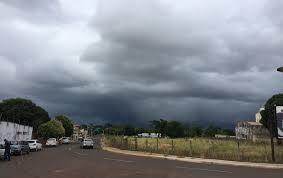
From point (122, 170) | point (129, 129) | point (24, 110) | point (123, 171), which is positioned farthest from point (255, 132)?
point (123, 171)

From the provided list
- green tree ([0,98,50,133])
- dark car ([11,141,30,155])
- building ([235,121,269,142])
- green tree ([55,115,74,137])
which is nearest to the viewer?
Result: dark car ([11,141,30,155])

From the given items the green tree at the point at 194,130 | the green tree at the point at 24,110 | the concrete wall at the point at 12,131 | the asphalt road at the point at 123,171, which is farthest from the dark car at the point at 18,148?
the green tree at the point at 194,130

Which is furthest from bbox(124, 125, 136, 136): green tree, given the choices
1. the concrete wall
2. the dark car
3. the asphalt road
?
the asphalt road

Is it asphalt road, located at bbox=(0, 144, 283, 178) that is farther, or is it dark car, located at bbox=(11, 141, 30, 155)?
dark car, located at bbox=(11, 141, 30, 155)

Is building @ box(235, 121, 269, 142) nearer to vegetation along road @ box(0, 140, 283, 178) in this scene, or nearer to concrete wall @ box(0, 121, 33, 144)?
concrete wall @ box(0, 121, 33, 144)

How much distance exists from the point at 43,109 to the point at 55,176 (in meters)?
122

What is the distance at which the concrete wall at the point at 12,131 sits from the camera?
63184mm

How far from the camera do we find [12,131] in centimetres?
7106

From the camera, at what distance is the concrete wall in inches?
2488

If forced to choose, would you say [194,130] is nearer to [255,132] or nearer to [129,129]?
[129,129]

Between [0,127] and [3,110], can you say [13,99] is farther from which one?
[0,127]

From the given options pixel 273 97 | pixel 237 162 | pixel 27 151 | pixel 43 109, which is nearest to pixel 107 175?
pixel 237 162

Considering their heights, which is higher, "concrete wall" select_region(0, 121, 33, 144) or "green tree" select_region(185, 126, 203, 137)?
"green tree" select_region(185, 126, 203, 137)

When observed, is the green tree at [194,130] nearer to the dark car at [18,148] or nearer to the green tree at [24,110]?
the green tree at [24,110]
